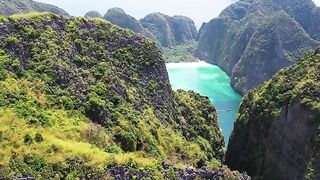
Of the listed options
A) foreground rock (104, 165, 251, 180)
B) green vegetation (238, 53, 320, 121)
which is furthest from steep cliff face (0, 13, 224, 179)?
green vegetation (238, 53, 320, 121)

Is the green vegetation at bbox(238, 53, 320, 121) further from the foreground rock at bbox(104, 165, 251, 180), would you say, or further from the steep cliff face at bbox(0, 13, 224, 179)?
the foreground rock at bbox(104, 165, 251, 180)

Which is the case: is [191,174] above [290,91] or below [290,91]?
below

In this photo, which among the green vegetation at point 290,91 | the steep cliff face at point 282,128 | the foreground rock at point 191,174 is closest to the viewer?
the foreground rock at point 191,174

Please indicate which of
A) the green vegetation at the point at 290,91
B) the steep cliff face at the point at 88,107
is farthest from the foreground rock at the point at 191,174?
the green vegetation at the point at 290,91

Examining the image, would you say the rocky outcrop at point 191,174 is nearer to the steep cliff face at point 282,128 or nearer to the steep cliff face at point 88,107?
the steep cliff face at point 88,107

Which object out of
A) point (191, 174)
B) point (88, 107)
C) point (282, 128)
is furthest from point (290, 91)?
point (191, 174)

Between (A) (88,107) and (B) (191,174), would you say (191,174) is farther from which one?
(A) (88,107)
